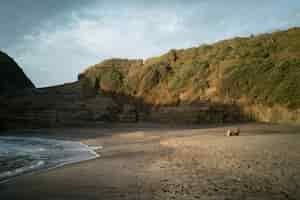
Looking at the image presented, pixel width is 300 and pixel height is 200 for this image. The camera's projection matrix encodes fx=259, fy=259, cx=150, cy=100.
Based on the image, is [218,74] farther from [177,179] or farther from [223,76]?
[177,179]

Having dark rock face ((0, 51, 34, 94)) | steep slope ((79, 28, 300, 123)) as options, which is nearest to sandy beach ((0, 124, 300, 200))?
steep slope ((79, 28, 300, 123))

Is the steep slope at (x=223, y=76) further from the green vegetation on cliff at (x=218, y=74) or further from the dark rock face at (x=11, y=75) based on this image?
the dark rock face at (x=11, y=75)

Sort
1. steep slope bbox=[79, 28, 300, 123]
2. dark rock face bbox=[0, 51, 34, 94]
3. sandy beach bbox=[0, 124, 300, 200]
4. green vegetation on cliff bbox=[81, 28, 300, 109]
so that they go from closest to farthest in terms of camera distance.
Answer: sandy beach bbox=[0, 124, 300, 200] < steep slope bbox=[79, 28, 300, 123] < green vegetation on cliff bbox=[81, 28, 300, 109] < dark rock face bbox=[0, 51, 34, 94]

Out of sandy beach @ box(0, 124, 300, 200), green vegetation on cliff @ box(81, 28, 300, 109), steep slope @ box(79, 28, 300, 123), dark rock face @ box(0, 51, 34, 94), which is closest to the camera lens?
sandy beach @ box(0, 124, 300, 200)

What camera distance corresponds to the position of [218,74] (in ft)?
80.9

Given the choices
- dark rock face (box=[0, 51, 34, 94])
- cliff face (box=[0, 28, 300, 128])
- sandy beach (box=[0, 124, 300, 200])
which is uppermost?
dark rock face (box=[0, 51, 34, 94])

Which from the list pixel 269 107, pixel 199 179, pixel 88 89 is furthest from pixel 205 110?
pixel 199 179

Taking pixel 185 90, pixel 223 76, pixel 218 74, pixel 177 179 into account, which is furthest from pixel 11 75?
pixel 177 179

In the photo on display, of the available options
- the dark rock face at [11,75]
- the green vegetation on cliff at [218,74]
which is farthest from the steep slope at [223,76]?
the dark rock face at [11,75]

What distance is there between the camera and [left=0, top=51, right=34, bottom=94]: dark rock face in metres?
43.8

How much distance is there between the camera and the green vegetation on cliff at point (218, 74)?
67.4 ft

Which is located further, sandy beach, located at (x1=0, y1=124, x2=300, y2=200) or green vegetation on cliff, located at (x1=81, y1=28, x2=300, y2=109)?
green vegetation on cliff, located at (x1=81, y1=28, x2=300, y2=109)

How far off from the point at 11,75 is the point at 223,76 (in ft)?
128

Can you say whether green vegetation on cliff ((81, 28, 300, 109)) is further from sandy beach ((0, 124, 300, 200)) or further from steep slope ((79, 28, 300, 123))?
sandy beach ((0, 124, 300, 200))
